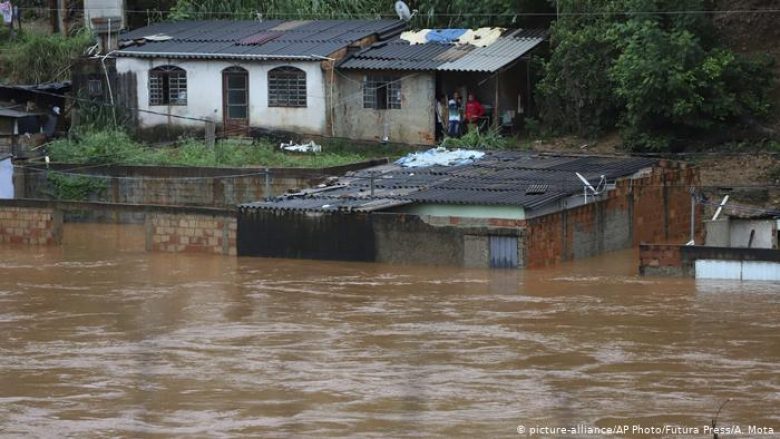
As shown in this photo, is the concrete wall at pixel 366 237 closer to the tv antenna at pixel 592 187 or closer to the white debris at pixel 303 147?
the tv antenna at pixel 592 187

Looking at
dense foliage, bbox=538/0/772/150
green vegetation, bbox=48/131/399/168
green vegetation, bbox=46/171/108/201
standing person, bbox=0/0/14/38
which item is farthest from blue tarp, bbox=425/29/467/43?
standing person, bbox=0/0/14/38

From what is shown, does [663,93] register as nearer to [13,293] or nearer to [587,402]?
[13,293]

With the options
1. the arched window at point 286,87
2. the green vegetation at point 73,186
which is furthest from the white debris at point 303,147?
the green vegetation at point 73,186

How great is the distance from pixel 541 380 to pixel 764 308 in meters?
5.74

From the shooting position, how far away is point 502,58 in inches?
1422

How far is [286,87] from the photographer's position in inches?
1486

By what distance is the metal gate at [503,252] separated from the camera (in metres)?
27.2

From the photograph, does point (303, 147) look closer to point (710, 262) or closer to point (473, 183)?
point (473, 183)

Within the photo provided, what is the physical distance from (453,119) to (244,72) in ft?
17.8

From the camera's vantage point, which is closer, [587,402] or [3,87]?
[587,402]

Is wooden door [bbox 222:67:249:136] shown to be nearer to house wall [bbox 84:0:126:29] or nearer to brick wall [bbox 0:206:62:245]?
house wall [bbox 84:0:126:29]

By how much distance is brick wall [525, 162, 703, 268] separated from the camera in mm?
27734

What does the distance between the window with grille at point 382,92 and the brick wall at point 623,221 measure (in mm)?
7746

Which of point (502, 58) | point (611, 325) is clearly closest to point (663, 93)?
point (502, 58)
